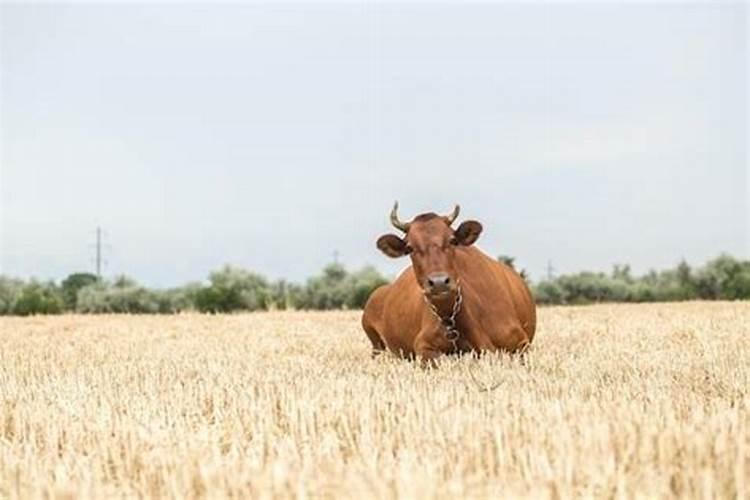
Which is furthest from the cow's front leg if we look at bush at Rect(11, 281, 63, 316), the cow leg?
bush at Rect(11, 281, 63, 316)

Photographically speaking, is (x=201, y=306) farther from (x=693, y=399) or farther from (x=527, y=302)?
(x=693, y=399)

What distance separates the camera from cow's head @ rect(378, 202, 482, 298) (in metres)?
9.31

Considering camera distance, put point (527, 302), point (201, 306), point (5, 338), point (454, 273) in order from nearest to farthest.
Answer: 1. point (454, 273)
2. point (527, 302)
3. point (5, 338)
4. point (201, 306)

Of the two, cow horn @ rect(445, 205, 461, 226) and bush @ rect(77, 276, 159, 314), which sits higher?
cow horn @ rect(445, 205, 461, 226)

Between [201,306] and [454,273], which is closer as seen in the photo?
[454,273]

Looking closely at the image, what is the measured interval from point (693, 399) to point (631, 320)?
12.6m

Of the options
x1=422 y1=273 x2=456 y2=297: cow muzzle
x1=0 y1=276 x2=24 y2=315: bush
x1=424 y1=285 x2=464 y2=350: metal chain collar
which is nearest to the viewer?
x1=422 y1=273 x2=456 y2=297: cow muzzle

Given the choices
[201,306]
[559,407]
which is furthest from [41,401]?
[201,306]

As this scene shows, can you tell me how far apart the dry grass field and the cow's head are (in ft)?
2.54

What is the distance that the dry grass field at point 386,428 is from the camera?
13.1ft

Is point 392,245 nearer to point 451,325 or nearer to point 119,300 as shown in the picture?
point 451,325

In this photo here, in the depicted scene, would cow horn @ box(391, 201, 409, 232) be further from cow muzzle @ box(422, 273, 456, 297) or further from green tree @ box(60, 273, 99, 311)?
green tree @ box(60, 273, 99, 311)

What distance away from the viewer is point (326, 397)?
21.6 ft

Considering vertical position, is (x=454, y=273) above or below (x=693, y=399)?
above
